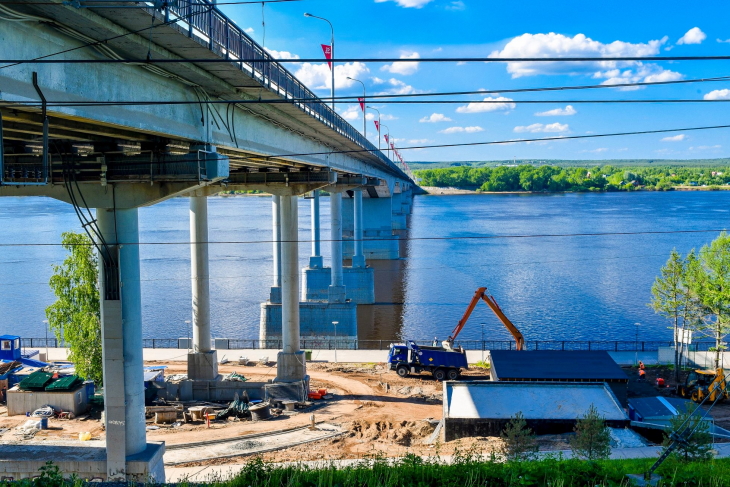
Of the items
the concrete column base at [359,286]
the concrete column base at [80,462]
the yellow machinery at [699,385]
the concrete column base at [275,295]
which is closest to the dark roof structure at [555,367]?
the yellow machinery at [699,385]

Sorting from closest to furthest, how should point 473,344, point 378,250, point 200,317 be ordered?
point 200,317, point 473,344, point 378,250

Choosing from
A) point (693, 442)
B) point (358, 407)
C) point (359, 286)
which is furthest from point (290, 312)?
point (359, 286)

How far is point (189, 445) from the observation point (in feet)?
68.9

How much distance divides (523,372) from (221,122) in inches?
587

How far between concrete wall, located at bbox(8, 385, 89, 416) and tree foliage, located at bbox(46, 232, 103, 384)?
1367 millimetres

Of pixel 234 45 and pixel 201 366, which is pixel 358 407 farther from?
pixel 234 45

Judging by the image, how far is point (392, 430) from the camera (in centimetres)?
2272

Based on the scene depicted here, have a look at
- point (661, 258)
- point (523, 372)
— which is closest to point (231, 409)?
point (523, 372)

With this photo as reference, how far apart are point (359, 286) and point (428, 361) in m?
25.7

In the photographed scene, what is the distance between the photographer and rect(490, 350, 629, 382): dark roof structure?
83.8 feet

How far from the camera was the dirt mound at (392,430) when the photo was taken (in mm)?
22203

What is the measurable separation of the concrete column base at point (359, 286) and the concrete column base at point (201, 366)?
94.2 ft

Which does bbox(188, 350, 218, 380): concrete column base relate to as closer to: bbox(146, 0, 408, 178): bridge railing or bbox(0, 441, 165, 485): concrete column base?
bbox(0, 441, 165, 485): concrete column base

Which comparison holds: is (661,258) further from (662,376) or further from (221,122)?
(221,122)
